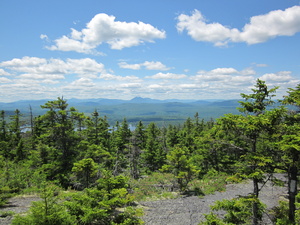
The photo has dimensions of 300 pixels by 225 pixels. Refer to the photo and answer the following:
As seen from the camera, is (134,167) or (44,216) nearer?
(44,216)

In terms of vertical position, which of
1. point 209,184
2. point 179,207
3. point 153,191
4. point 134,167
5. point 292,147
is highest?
point 292,147

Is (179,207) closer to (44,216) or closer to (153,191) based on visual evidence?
(153,191)

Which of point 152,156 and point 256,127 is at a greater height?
point 256,127

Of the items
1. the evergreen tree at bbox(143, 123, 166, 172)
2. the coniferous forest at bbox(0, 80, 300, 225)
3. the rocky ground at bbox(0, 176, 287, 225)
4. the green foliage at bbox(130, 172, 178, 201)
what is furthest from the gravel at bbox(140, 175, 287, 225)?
the evergreen tree at bbox(143, 123, 166, 172)

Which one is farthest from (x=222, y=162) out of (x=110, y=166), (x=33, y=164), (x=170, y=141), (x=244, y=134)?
(x=33, y=164)

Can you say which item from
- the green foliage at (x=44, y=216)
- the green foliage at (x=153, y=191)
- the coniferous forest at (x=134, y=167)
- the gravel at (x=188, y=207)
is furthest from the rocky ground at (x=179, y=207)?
the green foliage at (x=44, y=216)

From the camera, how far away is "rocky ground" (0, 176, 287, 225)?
1459cm

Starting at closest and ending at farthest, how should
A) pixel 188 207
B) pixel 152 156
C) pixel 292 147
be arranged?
pixel 292 147 → pixel 188 207 → pixel 152 156

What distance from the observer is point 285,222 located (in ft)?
30.3

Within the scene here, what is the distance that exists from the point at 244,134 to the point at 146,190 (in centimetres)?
1702

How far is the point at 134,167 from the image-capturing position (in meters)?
32.8

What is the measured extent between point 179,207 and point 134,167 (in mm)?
15628

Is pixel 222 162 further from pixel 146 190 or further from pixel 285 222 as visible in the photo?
pixel 285 222

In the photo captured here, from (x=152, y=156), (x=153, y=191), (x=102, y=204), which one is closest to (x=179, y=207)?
(x=153, y=191)
